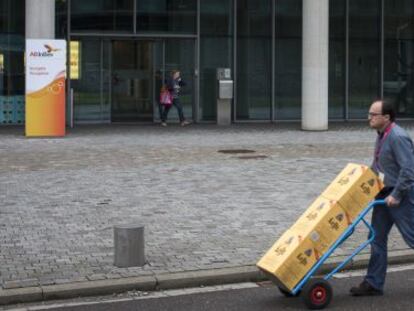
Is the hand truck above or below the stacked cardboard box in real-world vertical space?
below

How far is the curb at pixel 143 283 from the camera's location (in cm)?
671

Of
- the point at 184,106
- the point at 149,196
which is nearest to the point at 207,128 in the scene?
the point at 184,106

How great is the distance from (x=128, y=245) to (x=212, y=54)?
1923 cm

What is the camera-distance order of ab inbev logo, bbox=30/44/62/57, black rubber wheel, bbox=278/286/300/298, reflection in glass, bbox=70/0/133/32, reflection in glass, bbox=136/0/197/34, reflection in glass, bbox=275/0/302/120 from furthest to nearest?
reflection in glass, bbox=275/0/302/120 → reflection in glass, bbox=136/0/197/34 → reflection in glass, bbox=70/0/133/32 → ab inbev logo, bbox=30/44/62/57 → black rubber wheel, bbox=278/286/300/298

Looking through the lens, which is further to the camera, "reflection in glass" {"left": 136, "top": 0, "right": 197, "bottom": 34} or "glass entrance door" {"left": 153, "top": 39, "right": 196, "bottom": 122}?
"glass entrance door" {"left": 153, "top": 39, "right": 196, "bottom": 122}

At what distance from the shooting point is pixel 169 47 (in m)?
26.0

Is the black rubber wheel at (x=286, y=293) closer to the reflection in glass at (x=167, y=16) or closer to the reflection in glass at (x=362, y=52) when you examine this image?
the reflection in glass at (x=167, y=16)

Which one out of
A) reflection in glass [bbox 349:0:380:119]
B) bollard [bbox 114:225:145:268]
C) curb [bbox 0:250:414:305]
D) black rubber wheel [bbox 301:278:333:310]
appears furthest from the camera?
reflection in glass [bbox 349:0:380:119]

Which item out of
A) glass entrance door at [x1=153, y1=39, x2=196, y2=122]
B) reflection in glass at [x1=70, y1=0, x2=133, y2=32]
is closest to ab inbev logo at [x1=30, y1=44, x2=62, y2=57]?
reflection in glass at [x1=70, y1=0, x2=133, y2=32]

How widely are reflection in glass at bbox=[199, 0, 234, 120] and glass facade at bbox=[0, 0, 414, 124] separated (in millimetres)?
33

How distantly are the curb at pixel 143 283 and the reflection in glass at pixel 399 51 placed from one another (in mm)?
21374

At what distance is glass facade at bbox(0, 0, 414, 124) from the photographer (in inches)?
984

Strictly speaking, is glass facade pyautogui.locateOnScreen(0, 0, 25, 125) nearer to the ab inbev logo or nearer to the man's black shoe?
the ab inbev logo

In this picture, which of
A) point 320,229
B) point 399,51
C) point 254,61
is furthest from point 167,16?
point 320,229
